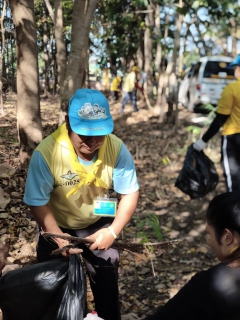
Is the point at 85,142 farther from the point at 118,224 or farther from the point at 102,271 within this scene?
the point at 102,271

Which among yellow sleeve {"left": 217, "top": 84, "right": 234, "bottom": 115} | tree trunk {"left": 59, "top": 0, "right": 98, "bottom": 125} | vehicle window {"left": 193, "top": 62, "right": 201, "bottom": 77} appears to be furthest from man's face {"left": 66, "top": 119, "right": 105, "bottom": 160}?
vehicle window {"left": 193, "top": 62, "right": 201, "bottom": 77}

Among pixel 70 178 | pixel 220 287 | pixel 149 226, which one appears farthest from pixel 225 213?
pixel 149 226

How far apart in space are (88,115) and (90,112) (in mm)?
20

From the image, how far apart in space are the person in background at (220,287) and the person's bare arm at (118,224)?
65 cm

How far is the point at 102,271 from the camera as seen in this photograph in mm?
2170

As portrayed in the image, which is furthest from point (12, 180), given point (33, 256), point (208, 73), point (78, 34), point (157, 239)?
point (208, 73)

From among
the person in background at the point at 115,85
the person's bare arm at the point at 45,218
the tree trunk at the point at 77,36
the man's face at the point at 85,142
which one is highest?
the tree trunk at the point at 77,36

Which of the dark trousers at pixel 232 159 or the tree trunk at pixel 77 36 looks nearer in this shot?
the dark trousers at pixel 232 159

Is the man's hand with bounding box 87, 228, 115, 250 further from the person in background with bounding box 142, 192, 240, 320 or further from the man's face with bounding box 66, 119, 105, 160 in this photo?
the person in background with bounding box 142, 192, 240, 320

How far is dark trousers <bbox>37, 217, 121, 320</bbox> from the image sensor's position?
2168mm

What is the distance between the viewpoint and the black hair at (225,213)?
1.41 meters

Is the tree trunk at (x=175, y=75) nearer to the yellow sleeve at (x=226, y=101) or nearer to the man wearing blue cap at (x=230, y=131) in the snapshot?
the man wearing blue cap at (x=230, y=131)

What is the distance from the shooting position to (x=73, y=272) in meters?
1.78

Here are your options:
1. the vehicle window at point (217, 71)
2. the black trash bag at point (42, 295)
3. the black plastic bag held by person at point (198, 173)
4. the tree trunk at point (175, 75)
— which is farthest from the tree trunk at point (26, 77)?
the vehicle window at point (217, 71)
